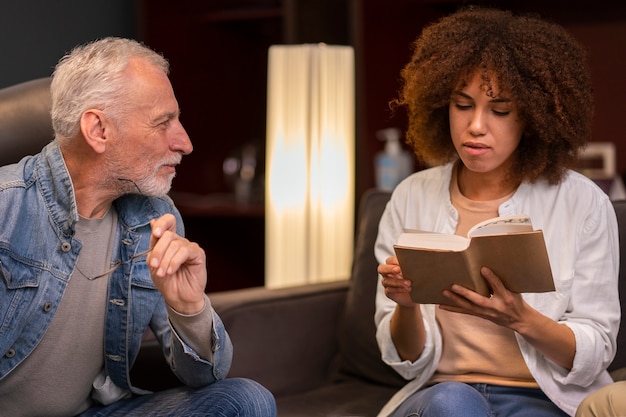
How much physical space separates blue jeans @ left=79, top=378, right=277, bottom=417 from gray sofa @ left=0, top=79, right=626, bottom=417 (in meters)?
0.17

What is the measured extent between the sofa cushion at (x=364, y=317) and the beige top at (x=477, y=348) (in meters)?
0.30

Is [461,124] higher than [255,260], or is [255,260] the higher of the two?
[461,124]

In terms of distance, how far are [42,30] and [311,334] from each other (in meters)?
1.86

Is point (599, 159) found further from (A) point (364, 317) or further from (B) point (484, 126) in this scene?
(B) point (484, 126)

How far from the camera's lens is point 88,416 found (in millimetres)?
1702

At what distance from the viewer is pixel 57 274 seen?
166cm

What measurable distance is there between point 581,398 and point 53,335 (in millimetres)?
961

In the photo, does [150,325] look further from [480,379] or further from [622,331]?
[622,331]

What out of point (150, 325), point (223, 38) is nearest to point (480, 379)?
point (150, 325)

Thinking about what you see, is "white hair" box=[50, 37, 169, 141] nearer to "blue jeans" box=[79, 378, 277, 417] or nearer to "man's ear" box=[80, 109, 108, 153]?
"man's ear" box=[80, 109, 108, 153]

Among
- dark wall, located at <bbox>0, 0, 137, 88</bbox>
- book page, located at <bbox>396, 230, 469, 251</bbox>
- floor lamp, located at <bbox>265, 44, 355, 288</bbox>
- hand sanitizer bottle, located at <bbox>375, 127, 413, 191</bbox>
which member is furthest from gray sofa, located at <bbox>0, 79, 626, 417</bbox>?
dark wall, located at <bbox>0, 0, 137, 88</bbox>

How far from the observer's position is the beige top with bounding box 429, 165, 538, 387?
1806mm

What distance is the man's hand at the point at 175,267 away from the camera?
5.01ft

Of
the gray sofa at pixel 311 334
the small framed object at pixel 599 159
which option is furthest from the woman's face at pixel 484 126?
the small framed object at pixel 599 159
